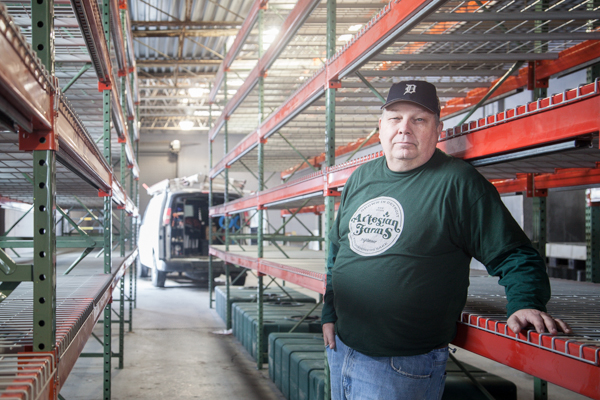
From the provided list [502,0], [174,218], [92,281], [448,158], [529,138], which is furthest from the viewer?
[174,218]

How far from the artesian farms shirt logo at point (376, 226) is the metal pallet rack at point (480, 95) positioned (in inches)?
16.1

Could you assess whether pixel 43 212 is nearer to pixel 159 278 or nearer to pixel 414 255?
pixel 414 255

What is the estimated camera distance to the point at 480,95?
5039 millimetres

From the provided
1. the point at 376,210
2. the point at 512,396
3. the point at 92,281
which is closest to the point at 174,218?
the point at 92,281

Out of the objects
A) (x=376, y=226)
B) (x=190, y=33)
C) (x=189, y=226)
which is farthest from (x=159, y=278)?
(x=376, y=226)

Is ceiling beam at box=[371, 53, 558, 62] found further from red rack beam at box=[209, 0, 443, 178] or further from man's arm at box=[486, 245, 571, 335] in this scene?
man's arm at box=[486, 245, 571, 335]

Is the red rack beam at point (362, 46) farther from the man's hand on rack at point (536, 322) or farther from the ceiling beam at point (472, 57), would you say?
the man's hand on rack at point (536, 322)

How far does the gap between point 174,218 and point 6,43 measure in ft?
41.6

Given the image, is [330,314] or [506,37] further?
[506,37]

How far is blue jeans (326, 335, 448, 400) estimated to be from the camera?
212 centimetres

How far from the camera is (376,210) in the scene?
7.32ft

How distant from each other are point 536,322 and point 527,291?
0.40ft

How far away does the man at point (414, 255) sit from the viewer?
1.96 meters

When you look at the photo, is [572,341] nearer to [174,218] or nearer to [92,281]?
[92,281]
